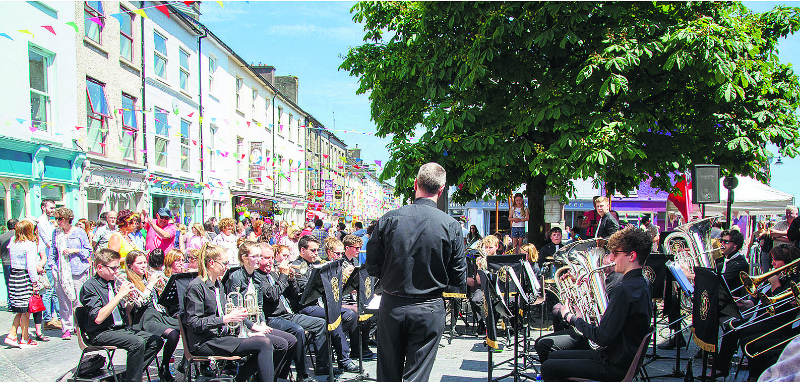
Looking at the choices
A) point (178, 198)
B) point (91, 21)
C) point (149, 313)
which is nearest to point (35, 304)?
point (149, 313)

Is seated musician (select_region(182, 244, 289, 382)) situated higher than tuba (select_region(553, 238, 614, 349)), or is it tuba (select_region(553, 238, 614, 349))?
tuba (select_region(553, 238, 614, 349))

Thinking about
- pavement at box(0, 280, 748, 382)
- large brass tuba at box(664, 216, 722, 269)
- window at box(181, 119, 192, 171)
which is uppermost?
window at box(181, 119, 192, 171)

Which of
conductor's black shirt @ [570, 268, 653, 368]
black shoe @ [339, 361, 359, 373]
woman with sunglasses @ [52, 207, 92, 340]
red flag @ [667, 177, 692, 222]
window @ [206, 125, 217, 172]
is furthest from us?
window @ [206, 125, 217, 172]

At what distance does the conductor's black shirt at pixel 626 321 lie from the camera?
364 centimetres

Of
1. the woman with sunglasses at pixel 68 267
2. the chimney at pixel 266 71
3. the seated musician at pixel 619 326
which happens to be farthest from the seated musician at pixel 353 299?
the chimney at pixel 266 71

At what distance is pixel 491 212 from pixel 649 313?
92.5 ft

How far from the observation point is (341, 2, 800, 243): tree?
7.78 meters

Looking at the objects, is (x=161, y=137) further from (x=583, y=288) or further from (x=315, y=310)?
(x=583, y=288)

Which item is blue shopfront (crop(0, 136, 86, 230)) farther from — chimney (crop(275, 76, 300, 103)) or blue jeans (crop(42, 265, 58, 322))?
chimney (crop(275, 76, 300, 103))

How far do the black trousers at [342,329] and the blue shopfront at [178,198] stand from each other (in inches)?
487

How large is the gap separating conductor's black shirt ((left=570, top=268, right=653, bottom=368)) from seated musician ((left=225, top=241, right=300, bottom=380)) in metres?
3.26

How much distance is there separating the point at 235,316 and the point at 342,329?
211cm

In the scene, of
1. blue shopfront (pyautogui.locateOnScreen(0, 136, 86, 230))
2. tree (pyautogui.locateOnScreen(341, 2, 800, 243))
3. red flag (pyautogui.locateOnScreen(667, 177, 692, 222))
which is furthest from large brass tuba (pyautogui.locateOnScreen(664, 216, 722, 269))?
blue shopfront (pyautogui.locateOnScreen(0, 136, 86, 230))

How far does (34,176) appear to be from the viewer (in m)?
11.2
